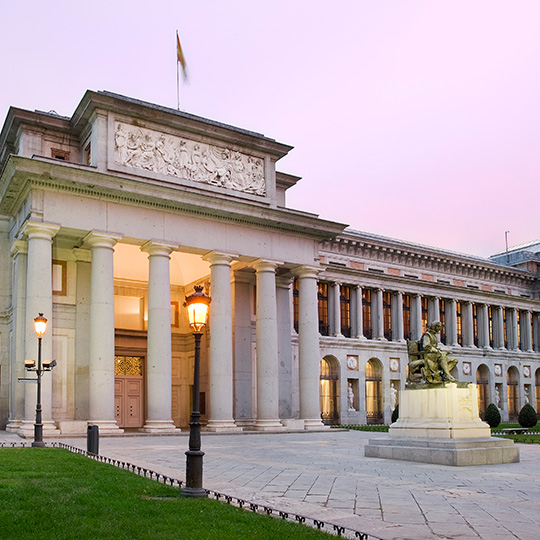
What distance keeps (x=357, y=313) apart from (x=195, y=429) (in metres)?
44.6

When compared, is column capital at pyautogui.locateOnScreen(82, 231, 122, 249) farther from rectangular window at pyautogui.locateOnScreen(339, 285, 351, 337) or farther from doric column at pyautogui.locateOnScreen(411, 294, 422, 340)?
doric column at pyautogui.locateOnScreen(411, 294, 422, 340)

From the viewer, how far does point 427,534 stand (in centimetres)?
923

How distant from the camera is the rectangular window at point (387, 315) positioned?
58.9 metres

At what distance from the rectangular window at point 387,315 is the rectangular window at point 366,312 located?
5.91ft

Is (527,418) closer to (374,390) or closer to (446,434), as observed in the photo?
(374,390)

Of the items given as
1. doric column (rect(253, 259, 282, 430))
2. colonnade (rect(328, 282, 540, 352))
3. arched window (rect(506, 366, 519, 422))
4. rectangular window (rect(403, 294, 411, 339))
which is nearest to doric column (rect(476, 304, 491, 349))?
colonnade (rect(328, 282, 540, 352))

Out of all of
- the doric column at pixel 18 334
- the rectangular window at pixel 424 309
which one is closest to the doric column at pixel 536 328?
the rectangular window at pixel 424 309

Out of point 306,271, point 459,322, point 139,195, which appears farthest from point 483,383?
point 139,195

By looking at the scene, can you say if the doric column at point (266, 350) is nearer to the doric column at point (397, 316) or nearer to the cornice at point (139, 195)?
the cornice at point (139, 195)

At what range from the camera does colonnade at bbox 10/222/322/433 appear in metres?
28.8

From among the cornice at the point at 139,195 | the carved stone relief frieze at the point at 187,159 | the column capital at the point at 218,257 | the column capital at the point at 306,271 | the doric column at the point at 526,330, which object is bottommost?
the doric column at the point at 526,330

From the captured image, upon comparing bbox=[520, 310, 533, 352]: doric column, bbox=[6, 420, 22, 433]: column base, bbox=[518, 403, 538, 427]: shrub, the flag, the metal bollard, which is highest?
the flag

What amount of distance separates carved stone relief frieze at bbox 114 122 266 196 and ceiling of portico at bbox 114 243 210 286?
535 cm

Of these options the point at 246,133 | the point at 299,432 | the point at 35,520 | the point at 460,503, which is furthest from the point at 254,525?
the point at 246,133
